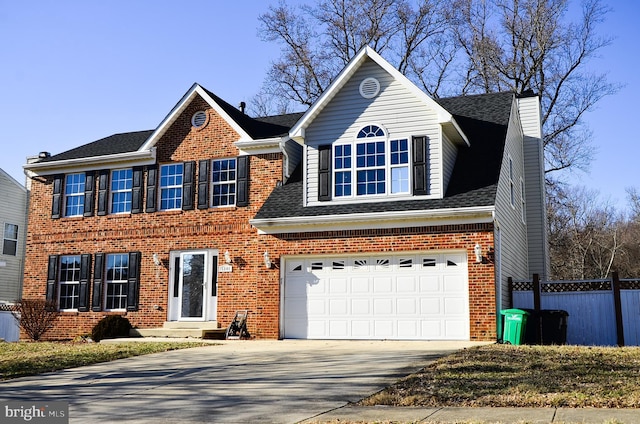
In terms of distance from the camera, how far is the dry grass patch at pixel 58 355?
42.9 feet

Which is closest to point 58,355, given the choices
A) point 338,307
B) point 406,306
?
point 338,307

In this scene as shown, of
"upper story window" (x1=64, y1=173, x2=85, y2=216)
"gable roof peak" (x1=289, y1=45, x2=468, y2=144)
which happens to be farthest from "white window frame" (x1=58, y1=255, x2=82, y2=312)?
"gable roof peak" (x1=289, y1=45, x2=468, y2=144)

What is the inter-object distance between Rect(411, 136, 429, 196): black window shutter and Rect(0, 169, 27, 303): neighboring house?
21.1 m

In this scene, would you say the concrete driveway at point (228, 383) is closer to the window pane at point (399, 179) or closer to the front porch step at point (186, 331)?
the front porch step at point (186, 331)

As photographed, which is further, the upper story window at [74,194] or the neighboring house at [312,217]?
the upper story window at [74,194]

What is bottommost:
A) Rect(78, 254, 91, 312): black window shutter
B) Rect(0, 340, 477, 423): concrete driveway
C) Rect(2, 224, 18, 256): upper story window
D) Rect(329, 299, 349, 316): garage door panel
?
Rect(0, 340, 477, 423): concrete driveway

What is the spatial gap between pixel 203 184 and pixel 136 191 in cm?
244

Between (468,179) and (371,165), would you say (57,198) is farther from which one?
(468,179)

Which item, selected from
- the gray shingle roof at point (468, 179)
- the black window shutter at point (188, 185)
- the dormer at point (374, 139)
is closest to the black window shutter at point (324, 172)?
the dormer at point (374, 139)

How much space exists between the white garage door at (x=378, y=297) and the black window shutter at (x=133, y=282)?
528 cm

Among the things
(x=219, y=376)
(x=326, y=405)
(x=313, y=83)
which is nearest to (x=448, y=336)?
(x=219, y=376)

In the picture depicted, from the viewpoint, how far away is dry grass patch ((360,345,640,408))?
8.07 m

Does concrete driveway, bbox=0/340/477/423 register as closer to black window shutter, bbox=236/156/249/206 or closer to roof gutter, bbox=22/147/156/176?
black window shutter, bbox=236/156/249/206

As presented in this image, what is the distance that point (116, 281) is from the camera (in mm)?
20969
